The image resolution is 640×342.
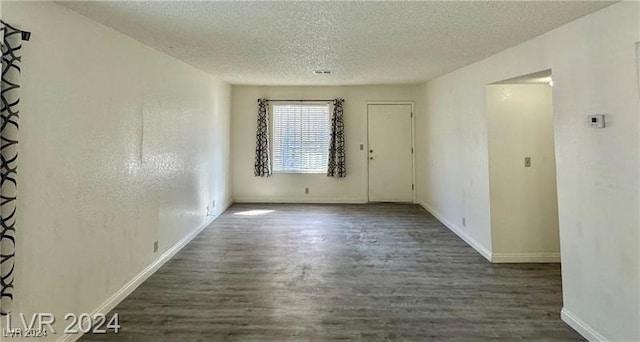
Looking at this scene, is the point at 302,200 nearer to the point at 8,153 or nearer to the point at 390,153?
the point at 390,153

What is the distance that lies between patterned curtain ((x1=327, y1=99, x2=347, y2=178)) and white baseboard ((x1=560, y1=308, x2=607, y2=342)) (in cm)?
433

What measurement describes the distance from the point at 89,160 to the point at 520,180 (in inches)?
154

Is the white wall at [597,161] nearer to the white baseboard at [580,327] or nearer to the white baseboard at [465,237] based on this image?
the white baseboard at [580,327]

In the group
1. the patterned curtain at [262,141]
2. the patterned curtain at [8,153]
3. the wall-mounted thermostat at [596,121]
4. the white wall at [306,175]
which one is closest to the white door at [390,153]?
the white wall at [306,175]

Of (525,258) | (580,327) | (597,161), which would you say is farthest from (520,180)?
(580,327)

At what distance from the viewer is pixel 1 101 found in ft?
5.14

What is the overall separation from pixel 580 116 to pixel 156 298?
345cm

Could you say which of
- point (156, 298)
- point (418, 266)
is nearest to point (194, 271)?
point (156, 298)

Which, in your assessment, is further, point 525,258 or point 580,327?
point 525,258

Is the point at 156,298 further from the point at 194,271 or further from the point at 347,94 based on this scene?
the point at 347,94

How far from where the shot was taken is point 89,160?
2.23 meters

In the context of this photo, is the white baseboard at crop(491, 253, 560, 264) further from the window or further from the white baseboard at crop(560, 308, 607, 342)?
the window

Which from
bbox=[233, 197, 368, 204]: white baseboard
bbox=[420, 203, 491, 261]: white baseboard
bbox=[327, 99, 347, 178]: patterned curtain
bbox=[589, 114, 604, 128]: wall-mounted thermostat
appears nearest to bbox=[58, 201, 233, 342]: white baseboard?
bbox=[233, 197, 368, 204]: white baseboard

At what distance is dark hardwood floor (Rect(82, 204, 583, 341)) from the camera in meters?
2.15
